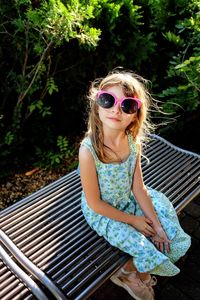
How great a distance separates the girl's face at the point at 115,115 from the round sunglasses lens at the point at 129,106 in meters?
0.03

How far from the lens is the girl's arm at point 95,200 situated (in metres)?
2.02

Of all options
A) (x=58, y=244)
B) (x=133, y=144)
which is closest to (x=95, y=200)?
(x=58, y=244)

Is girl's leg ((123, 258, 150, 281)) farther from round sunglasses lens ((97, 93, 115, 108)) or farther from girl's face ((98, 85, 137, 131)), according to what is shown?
round sunglasses lens ((97, 93, 115, 108))

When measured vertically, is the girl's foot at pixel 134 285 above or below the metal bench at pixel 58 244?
below

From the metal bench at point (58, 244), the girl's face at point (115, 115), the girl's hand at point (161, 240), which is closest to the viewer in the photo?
the metal bench at point (58, 244)

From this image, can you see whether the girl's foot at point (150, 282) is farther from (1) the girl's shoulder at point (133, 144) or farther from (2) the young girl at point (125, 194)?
(1) the girl's shoulder at point (133, 144)

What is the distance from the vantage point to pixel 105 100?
1954mm

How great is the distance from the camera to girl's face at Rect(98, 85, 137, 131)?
1.96 metres

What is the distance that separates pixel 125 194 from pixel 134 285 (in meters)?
0.63

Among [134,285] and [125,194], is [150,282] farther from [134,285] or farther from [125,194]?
[125,194]

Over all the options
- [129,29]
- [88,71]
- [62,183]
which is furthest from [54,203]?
[129,29]

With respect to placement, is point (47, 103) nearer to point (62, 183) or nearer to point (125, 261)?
point (62, 183)

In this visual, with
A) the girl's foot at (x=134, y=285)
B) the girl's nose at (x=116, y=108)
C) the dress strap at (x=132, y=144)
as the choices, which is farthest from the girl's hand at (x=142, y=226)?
the girl's nose at (x=116, y=108)

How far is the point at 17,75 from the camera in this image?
339cm
